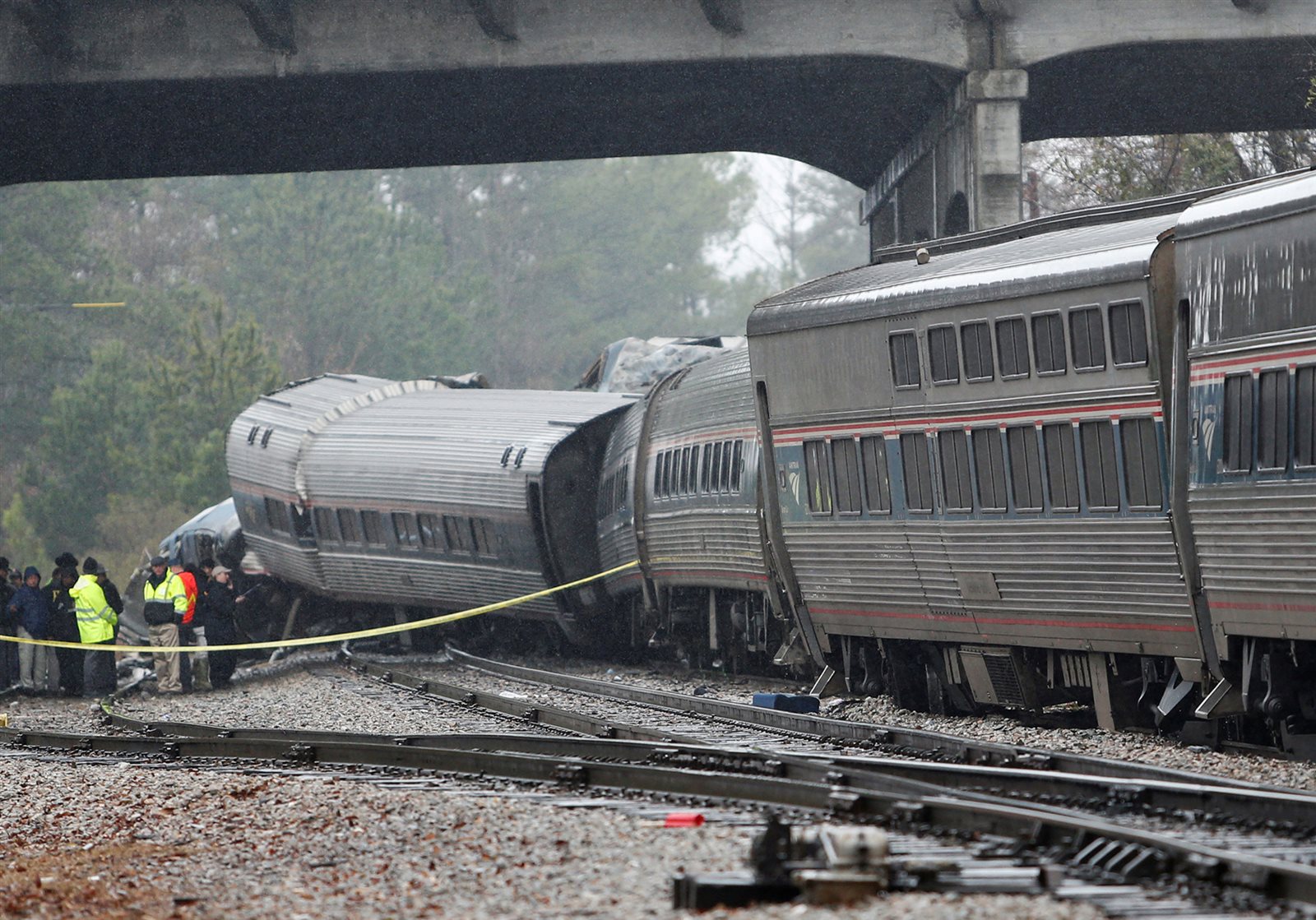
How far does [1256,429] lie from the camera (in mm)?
10562

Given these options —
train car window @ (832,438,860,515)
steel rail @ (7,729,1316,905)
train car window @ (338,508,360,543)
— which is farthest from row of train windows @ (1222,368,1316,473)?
train car window @ (338,508,360,543)

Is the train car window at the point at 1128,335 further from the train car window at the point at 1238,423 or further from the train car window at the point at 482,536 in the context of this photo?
the train car window at the point at 482,536

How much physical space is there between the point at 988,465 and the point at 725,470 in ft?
20.5

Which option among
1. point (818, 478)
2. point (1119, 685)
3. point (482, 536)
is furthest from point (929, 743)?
point (482, 536)

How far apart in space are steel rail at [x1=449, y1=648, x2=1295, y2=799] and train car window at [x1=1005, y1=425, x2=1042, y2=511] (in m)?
1.69

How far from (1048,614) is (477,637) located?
16631mm

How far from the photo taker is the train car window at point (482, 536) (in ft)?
86.6

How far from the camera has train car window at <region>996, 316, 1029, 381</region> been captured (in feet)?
42.2

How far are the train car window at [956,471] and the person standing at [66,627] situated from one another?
13.2 m

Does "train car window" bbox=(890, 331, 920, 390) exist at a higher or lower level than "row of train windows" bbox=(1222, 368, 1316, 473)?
higher

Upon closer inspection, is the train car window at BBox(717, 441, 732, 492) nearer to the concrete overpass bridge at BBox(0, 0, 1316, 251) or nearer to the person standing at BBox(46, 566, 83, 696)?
the concrete overpass bridge at BBox(0, 0, 1316, 251)

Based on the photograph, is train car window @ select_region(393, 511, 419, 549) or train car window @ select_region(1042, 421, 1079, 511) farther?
train car window @ select_region(393, 511, 419, 549)

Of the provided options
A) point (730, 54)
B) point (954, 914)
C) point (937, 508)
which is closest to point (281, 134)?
point (730, 54)

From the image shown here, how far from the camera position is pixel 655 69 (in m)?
24.7
